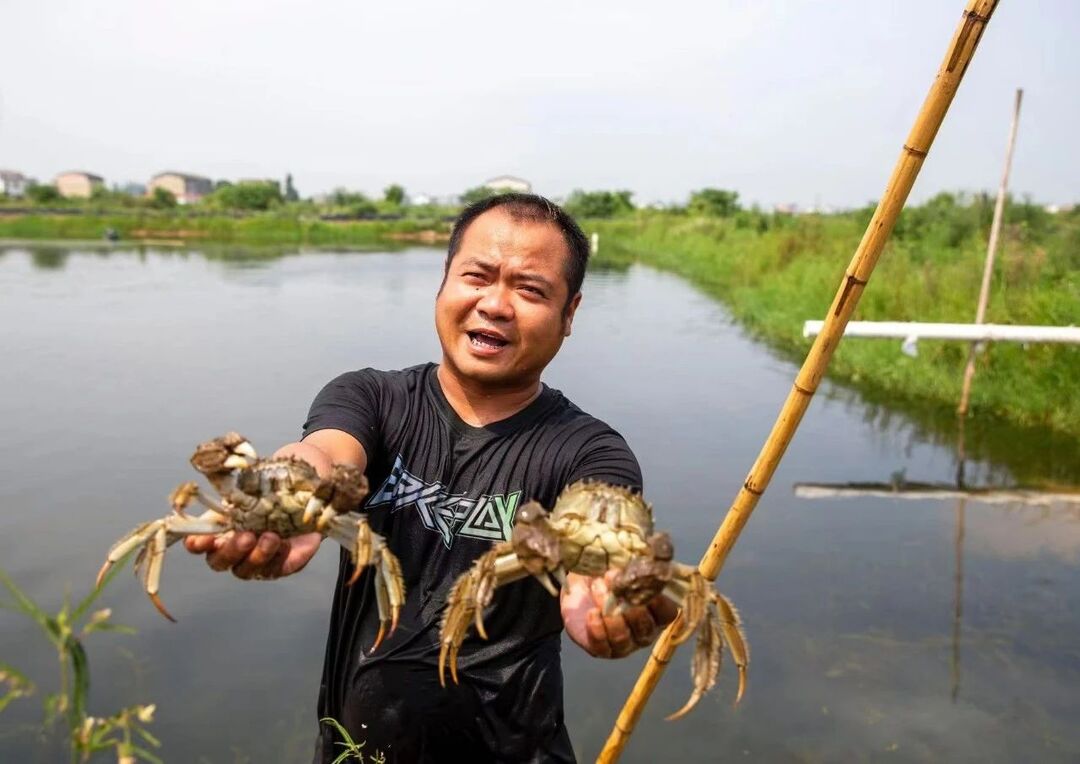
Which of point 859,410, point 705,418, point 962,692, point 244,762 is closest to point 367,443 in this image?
point 244,762

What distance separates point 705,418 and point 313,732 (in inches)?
379

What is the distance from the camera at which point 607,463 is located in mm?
3293

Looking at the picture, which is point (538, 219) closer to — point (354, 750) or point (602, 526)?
point (602, 526)

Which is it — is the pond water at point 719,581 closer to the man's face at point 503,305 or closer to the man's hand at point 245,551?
the man's hand at point 245,551

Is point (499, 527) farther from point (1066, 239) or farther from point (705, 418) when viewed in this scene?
point (1066, 239)

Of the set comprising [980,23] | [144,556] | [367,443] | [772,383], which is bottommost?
[772,383]

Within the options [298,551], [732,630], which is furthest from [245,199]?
[732,630]

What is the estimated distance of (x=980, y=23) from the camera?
3412 millimetres

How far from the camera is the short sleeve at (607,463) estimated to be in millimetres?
3234

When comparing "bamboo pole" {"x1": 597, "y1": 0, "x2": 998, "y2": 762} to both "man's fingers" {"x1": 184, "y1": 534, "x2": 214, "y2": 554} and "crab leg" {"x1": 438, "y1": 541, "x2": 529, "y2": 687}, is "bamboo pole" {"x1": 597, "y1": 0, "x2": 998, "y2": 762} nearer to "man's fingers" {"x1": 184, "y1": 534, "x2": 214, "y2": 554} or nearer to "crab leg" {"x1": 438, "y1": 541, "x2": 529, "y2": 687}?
"crab leg" {"x1": 438, "y1": 541, "x2": 529, "y2": 687}

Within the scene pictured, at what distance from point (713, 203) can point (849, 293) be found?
266ft

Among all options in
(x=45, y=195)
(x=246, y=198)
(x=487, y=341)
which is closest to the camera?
(x=487, y=341)

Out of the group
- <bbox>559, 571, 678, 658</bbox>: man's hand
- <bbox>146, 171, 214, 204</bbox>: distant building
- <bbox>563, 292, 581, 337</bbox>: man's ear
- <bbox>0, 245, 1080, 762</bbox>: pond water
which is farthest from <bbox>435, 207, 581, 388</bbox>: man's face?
<bbox>146, 171, 214, 204</bbox>: distant building

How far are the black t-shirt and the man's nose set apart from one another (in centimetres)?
44
